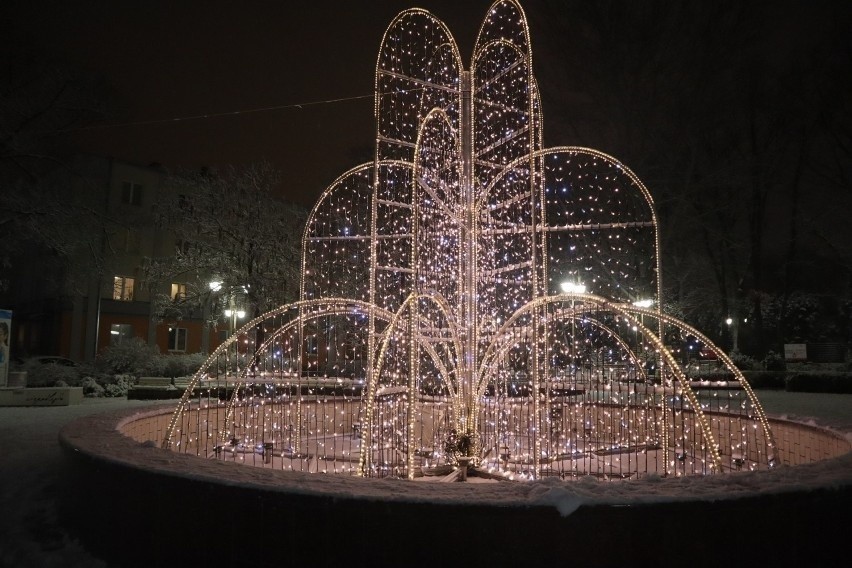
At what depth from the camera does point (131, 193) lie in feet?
106

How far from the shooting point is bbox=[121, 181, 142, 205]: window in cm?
3203

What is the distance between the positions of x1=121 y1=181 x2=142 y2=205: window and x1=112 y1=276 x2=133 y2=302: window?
3712 millimetres

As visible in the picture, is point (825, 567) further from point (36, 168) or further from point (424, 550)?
point (36, 168)

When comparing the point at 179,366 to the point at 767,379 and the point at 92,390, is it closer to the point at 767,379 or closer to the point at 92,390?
the point at 92,390

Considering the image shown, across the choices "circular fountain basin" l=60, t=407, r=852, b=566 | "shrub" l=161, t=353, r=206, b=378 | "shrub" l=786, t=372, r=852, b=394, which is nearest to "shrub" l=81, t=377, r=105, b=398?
"shrub" l=161, t=353, r=206, b=378

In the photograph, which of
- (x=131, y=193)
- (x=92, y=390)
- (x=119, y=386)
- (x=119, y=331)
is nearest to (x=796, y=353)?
(x=119, y=386)

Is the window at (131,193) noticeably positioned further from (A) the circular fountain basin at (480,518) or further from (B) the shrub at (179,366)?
(A) the circular fountain basin at (480,518)

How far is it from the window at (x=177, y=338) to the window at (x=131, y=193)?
6.52m

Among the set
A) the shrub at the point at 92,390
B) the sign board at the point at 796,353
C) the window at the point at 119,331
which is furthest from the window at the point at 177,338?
the sign board at the point at 796,353

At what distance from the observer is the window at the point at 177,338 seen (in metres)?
34.1

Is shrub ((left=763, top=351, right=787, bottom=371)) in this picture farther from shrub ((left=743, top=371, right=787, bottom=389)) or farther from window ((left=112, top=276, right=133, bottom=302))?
window ((left=112, top=276, right=133, bottom=302))

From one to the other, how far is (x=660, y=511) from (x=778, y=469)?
1371 millimetres

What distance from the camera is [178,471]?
4363 mm

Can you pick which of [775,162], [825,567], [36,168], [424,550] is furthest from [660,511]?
[775,162]
